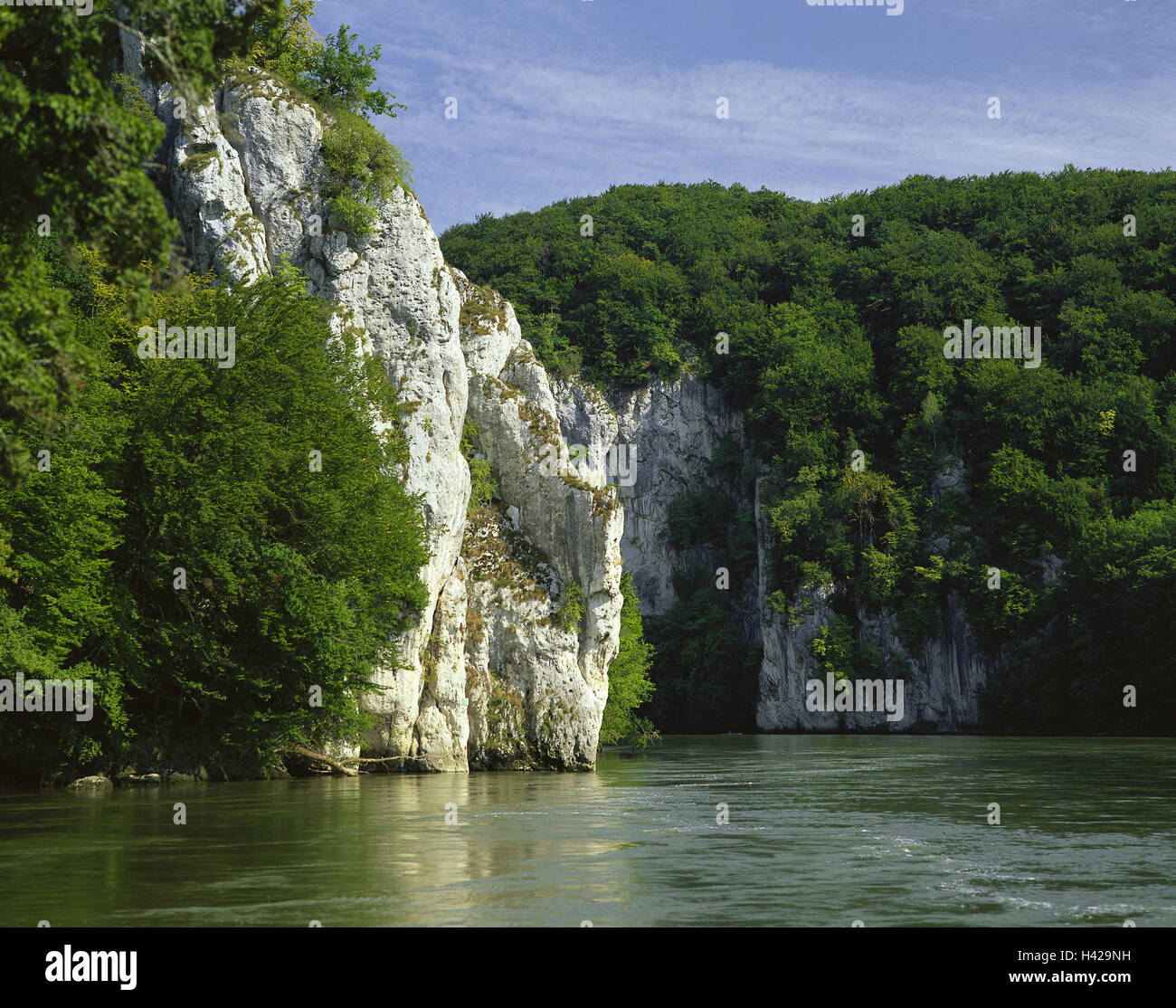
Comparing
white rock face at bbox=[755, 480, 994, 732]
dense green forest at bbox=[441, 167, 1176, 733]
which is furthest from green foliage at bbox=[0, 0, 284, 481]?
white rock face at bbox=[755, 480, 994, 732]

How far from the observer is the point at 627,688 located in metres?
62.2

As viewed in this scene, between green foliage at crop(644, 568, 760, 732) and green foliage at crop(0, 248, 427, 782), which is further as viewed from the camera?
green foliage at crop(644, 568, 760, 732)

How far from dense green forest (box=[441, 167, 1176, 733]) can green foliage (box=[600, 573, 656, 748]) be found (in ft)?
83.4

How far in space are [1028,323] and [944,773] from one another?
247ft

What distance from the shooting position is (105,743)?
32438 millimetres

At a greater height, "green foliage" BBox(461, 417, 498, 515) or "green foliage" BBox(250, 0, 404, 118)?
"green foliage" BBox(250, 0, 404, 118)

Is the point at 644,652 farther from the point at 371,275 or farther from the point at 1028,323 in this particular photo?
the point at 1028,323

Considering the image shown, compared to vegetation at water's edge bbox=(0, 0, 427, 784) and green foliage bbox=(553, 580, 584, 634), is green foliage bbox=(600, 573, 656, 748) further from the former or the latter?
vegetation at water's edge bbox=(0, 0, 427, 784)

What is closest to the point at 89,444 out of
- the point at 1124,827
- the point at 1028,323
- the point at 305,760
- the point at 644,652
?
the point at 305,760

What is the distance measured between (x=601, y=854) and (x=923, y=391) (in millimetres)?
89248

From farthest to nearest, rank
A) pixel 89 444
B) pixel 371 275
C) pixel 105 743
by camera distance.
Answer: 1. pixel 371 275
2. pixel 105 743
3. pixel 89 444

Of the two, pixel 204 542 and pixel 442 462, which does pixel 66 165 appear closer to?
pixel 204 542

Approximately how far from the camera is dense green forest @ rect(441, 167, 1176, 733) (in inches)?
3125
